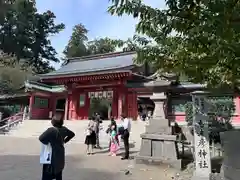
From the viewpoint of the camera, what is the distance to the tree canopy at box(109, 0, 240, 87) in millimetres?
2299

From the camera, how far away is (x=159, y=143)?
7.61m

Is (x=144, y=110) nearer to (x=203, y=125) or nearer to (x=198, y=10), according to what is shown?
(x=203, y=125)

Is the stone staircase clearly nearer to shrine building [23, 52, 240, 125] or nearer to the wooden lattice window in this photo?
shrine building [23, 52, 240, 125]

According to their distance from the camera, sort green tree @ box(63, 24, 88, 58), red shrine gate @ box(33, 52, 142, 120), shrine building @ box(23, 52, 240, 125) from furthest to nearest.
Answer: green tree @ box(63, 24, 88, 58)
red shrine gate @ box(33, 52, 142, 120)
shrine building @ box(23, 52, 240, 125)

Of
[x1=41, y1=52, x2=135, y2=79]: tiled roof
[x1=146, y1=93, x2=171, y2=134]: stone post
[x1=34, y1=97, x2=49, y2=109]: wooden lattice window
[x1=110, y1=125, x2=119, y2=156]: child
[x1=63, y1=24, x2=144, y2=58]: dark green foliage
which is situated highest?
[x1=63, y1=24, x2=144, y2=58]: dark green foliage

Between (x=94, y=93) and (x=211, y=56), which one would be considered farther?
(x=94, y=93)

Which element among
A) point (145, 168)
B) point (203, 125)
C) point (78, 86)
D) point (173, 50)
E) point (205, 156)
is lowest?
point (145, 168)

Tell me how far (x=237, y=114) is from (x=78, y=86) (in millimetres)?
12633

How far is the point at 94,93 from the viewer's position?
68.7 feet

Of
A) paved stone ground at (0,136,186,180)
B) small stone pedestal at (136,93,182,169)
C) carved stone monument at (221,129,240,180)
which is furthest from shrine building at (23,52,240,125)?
carved stone monument at (221,129,240,180)

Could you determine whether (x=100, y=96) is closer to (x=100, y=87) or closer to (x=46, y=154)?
(x=100, y=87)

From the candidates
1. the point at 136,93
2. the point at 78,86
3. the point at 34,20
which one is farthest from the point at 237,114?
the point at 34,20

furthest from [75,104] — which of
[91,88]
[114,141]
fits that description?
[114,141]

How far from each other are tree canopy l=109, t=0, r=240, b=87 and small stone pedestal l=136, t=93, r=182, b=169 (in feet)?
13.3
